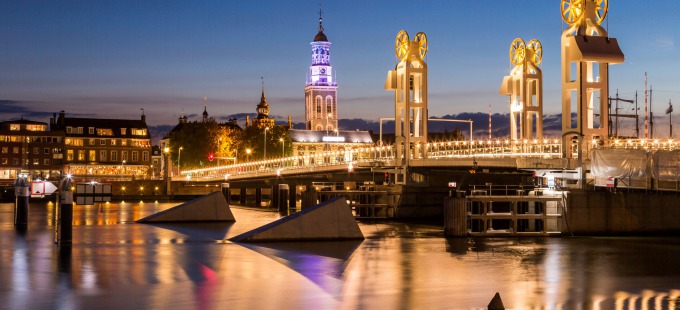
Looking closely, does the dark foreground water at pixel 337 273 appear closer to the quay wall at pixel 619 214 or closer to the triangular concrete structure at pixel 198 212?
the quay wall at pixel 619 214

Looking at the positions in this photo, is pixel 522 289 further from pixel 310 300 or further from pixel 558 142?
pixel 558 142

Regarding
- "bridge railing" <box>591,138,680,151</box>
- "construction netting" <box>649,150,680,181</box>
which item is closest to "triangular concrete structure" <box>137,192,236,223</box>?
"bridge railing" <box>591,138,680,151</box>

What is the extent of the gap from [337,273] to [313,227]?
12.6 meters

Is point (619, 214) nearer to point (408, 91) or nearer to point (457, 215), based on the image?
point (457, 215)

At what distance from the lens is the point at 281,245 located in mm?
42188

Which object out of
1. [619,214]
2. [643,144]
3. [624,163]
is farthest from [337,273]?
[643,144]

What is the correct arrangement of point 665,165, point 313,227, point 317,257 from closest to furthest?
1. point 317,257
2. point 313,227
3. point 665,165

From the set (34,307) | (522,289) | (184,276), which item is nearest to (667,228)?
(522,289)

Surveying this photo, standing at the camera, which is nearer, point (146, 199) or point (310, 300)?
point (310, 300)

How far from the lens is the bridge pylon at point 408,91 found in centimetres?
8194

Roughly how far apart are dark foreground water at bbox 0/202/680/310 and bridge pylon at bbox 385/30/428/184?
33.2 meters

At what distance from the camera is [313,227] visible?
44.2 metres

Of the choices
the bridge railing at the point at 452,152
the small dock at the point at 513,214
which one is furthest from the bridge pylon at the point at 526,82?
the small dock at the point at 513,214

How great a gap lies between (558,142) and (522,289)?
117ft
